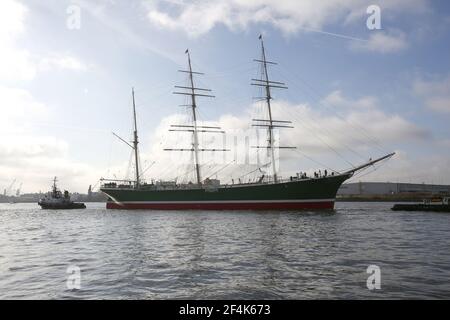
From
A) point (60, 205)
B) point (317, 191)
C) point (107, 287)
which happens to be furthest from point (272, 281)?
point (60, 205)

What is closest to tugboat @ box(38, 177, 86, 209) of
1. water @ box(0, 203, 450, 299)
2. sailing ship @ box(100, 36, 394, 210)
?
sailing ship @ box(100, 36, 394, 210)

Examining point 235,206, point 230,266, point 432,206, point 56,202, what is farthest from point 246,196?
point 56,202

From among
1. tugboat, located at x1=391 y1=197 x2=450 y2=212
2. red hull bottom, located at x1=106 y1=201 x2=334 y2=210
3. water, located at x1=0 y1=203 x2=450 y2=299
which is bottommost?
tugboat, located at x1=391 y1=197 x2=450 y2=212

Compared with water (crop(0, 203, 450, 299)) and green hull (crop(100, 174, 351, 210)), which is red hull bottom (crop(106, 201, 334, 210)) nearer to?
green hull (crop(100, 174, 351, 210))

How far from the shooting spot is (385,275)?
1422 cm

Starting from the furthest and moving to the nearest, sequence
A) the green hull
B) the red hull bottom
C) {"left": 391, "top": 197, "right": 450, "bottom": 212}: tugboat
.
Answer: {"left": 391, "top": 197, "right": 450, "bottom": 212}: tugboat < the red hull bottom < the green hull

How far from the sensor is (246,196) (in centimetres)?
6234

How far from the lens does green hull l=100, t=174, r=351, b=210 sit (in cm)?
5778

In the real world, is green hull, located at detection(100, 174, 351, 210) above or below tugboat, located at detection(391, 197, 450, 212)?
above

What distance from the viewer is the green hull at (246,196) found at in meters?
57.8

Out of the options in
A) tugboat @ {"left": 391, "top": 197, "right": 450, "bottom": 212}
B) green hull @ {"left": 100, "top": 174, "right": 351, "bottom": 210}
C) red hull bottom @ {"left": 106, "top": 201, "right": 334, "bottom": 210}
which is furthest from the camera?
tugboat @ {"left": 391, "top": 197, "right": 450, "bottom": 212}

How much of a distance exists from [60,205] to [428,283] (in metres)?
95.9

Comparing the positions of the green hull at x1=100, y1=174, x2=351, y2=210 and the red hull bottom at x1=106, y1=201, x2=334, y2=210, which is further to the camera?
the red hull bottom at x1=106, y1=201, x2=334, y2=210
